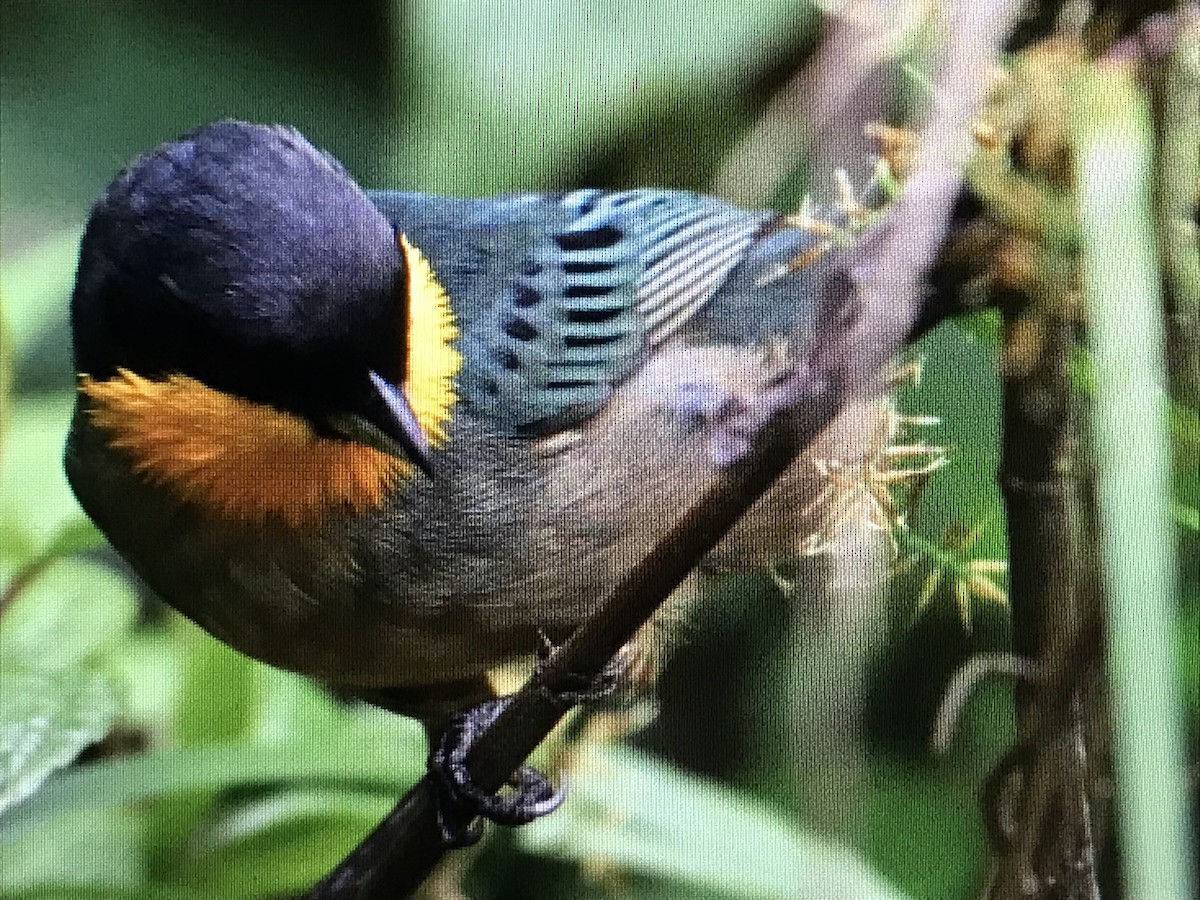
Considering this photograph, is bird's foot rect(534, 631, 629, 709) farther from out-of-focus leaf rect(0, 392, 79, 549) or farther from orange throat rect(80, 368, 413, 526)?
out-of-focus leaf rect(0, 392, 79, 549)

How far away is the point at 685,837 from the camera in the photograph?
501mm

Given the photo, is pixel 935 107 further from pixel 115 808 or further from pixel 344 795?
pixel 115 808

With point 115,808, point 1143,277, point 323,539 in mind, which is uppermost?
point 1143,277

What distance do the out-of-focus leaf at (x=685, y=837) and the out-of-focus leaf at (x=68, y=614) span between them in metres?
0.26

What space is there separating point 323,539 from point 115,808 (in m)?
0.24

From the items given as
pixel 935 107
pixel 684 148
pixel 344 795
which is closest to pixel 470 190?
pixel 684 148

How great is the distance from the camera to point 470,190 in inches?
20.4

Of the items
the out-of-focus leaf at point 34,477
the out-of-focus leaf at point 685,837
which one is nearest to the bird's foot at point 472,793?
the out-of-focus leaf at point 685,837

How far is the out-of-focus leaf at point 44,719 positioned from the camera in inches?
21.4

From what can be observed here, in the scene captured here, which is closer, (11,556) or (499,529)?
(499,529)

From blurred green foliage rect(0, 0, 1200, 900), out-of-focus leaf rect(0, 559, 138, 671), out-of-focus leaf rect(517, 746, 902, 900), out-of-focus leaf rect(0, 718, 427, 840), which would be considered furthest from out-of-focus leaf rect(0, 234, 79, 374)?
out-of-focus leaf rect(517, 746, 902, 900)

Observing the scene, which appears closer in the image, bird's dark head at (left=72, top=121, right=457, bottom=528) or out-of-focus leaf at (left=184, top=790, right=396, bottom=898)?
bird's dark head at (left=72, top=121, right=457, bottom=528)

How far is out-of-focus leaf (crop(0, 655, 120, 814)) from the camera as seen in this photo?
542 millimetres

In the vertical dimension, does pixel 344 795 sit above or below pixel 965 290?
below
